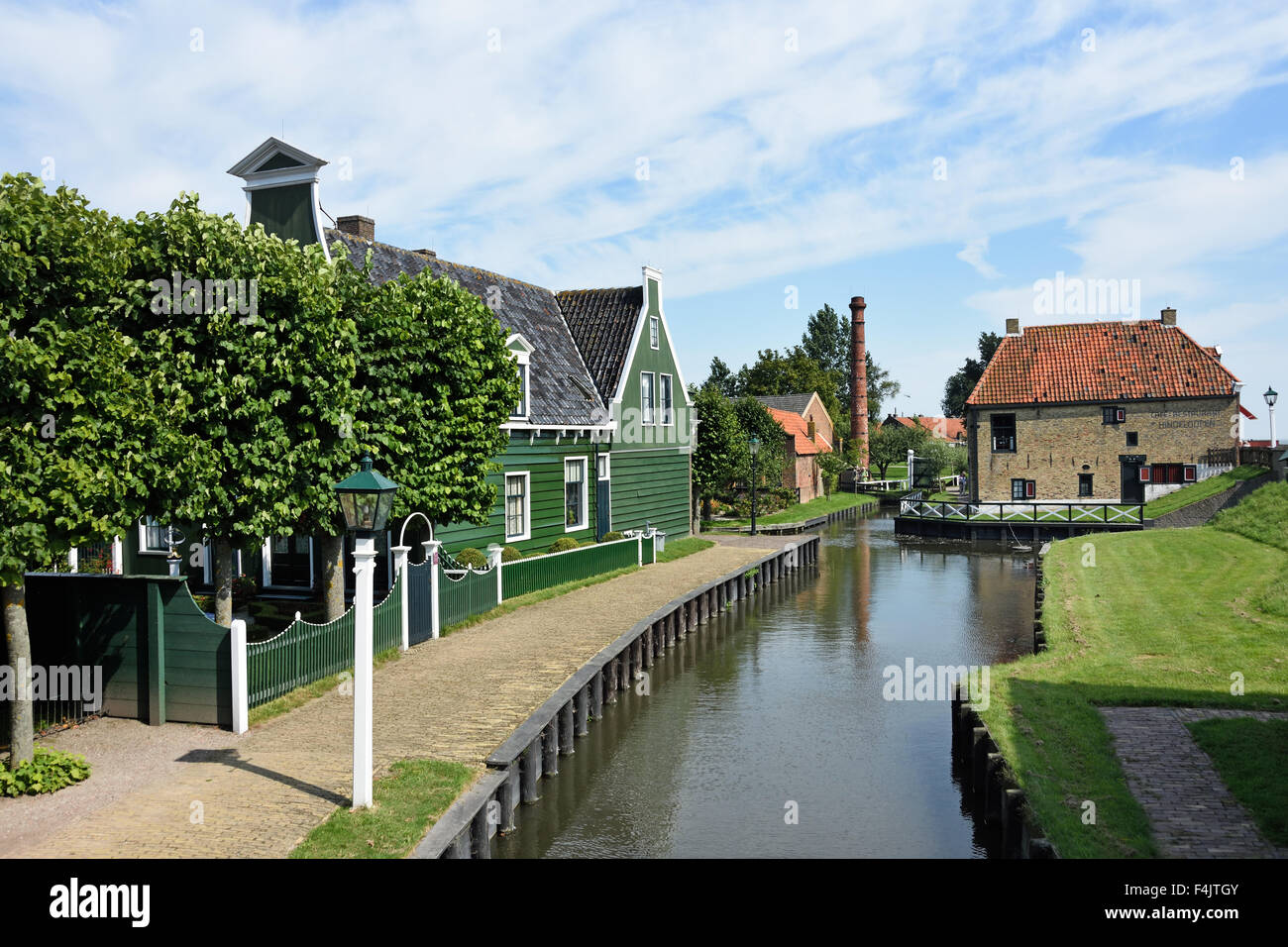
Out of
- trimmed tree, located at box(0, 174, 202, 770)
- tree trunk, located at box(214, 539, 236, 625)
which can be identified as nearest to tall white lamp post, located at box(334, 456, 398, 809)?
trimmed tree, located at box(0, 174, 202, 770)

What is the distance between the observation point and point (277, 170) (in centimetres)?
2156

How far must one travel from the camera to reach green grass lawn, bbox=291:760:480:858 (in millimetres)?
8531

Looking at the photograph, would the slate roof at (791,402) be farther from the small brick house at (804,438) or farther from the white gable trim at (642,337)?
the white gable trim at (642,337)

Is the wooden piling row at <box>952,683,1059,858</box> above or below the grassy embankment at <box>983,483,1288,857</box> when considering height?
Answer: below

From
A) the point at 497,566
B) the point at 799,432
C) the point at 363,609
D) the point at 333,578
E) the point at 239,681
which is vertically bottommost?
the point at 239,681

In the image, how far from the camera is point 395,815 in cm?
930

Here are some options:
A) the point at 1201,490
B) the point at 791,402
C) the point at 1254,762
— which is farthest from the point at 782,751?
the point at 791,402

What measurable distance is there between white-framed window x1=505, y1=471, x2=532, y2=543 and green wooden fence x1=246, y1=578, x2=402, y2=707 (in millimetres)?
8117

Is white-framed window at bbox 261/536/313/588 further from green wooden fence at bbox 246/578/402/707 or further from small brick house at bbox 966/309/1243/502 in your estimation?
small brick house at bbox 966/309/1243/502

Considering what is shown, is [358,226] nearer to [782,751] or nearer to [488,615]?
[488,615]

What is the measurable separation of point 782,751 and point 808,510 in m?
40.5

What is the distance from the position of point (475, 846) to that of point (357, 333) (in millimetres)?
9616
